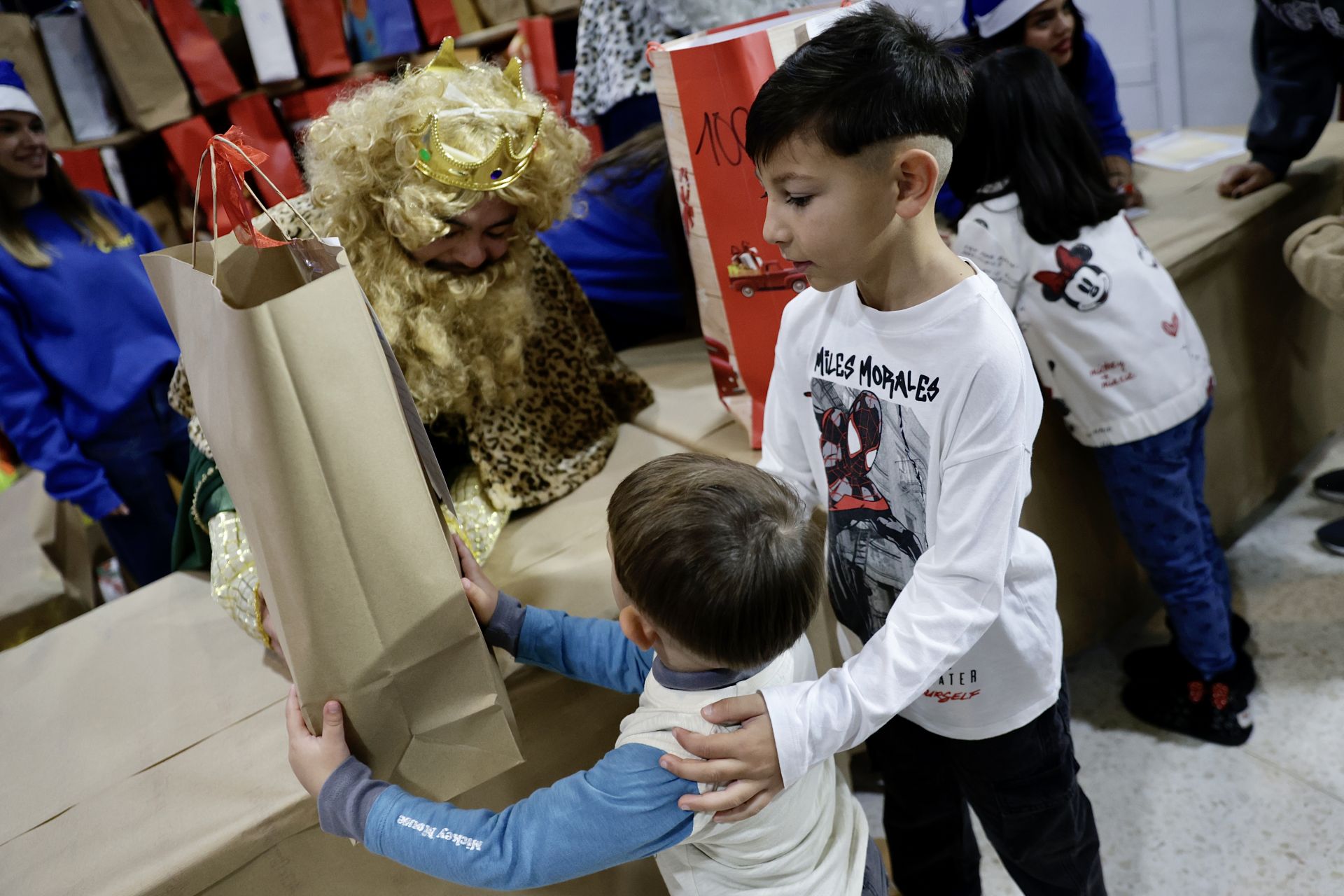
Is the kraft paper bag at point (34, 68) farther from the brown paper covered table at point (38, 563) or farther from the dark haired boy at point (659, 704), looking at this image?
the dark haired boy at point (659, 704)

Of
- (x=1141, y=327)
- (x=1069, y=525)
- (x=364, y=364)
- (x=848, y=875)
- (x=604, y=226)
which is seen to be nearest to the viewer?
(x=364, y=364)

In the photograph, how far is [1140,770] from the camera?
1.67 metres

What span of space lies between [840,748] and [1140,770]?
104 centimetres

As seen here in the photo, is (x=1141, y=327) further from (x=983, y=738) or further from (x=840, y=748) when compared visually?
(x=840, y=748)

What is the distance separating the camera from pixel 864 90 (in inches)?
33.5

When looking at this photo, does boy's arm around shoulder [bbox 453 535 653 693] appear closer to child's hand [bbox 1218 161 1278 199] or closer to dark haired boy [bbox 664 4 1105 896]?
dark haired boy [bbox 664 4 1105 896]

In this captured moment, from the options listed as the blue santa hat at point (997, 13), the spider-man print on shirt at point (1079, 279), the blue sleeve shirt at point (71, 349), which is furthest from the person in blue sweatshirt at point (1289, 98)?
the blue sleeve shirt at point (71, 349)

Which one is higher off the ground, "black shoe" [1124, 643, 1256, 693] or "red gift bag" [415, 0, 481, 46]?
"red gift bag" [415, 0, 481, 46]

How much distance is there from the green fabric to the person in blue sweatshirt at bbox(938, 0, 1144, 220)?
4.34 ft

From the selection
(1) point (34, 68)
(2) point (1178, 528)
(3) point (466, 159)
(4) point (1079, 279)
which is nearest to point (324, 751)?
(3) point (466, 159)

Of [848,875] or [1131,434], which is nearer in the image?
[848,875]

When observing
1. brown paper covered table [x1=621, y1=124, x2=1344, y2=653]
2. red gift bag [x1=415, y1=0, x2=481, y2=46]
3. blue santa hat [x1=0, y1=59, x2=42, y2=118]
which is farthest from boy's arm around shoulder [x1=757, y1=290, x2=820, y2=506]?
red gift bag [x1=415, y1=0, x2=481, y2=46]

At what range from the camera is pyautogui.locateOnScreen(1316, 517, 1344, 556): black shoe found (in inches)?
79.6

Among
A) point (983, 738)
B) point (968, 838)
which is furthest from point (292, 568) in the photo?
point (968, 838)
